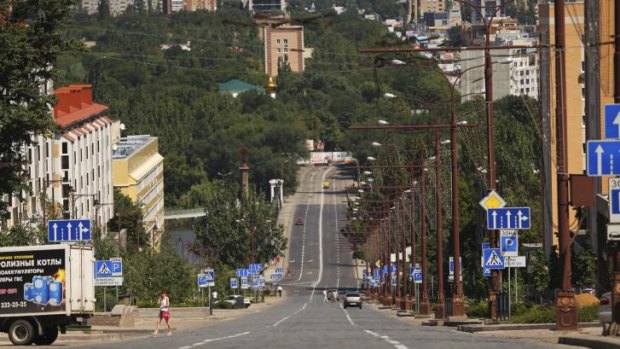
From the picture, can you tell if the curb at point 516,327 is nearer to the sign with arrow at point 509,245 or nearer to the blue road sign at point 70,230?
the sign with arrow at point 509,245

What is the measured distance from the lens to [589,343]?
112ft

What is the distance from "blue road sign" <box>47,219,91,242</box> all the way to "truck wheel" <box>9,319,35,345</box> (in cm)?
1201

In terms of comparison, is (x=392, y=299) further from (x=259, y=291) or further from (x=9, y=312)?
(x=9, y=312)

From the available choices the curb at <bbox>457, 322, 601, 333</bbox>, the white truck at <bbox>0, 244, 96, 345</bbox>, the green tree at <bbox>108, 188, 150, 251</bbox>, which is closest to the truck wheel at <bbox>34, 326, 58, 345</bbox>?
the white truck at <bbox>0, 244, 96, 345</bbox>

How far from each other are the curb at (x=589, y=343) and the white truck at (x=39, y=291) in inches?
566

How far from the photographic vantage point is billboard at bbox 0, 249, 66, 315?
1735 inches

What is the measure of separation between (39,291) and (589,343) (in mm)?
16082

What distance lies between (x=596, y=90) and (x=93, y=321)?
38613 mm

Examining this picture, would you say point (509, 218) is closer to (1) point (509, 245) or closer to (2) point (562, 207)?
(1) point (509, 245)

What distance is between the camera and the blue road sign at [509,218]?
167ft

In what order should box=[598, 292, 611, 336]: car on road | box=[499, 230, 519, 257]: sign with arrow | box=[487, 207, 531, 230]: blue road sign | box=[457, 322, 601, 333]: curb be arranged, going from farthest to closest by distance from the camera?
box=[499, 230, 519, 257]: sign with arrow → box=[487, 207, 531, 230]: blue road sign → box=[457, 322, 601, 333]: curb → box=[598, 292, 611, 336]: car on road

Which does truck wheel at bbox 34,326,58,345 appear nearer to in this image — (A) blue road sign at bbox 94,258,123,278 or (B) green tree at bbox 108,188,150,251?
(A) blue road sign at bbox 94,258,123,278

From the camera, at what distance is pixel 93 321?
58375 mm

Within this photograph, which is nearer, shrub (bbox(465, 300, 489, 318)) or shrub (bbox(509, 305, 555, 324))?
shrub (bbox(509, 305, 555, 324))
